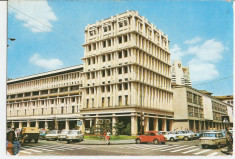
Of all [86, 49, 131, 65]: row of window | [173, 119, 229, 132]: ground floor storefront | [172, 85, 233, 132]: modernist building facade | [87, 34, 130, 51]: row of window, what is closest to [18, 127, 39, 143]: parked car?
[86, 49, 131, 65]: row of window

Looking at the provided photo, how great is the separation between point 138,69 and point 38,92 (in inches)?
1383

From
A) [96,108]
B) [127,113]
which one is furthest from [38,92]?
[127,113]

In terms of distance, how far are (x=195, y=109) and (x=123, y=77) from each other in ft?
81.8

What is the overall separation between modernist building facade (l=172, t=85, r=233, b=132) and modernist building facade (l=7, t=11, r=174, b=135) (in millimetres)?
1961

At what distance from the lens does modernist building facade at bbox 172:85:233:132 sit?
5356 cm

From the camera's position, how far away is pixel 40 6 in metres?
20.0

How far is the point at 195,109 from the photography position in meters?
58.0

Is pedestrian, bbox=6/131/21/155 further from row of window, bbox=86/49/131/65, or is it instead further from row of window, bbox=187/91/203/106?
row of window, bbox=187/91/203/106

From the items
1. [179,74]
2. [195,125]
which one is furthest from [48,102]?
[179,74]

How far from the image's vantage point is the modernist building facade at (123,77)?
42.8 meters

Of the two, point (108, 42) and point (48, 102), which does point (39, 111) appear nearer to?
point (48, 102)

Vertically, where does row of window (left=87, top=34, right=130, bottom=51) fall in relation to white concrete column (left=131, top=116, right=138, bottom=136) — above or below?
above

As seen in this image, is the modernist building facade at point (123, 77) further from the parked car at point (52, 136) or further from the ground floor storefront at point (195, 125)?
the parked car at point (52, 136)

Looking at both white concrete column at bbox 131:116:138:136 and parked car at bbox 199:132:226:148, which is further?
white concrete column at bbox 131:116:138:136
